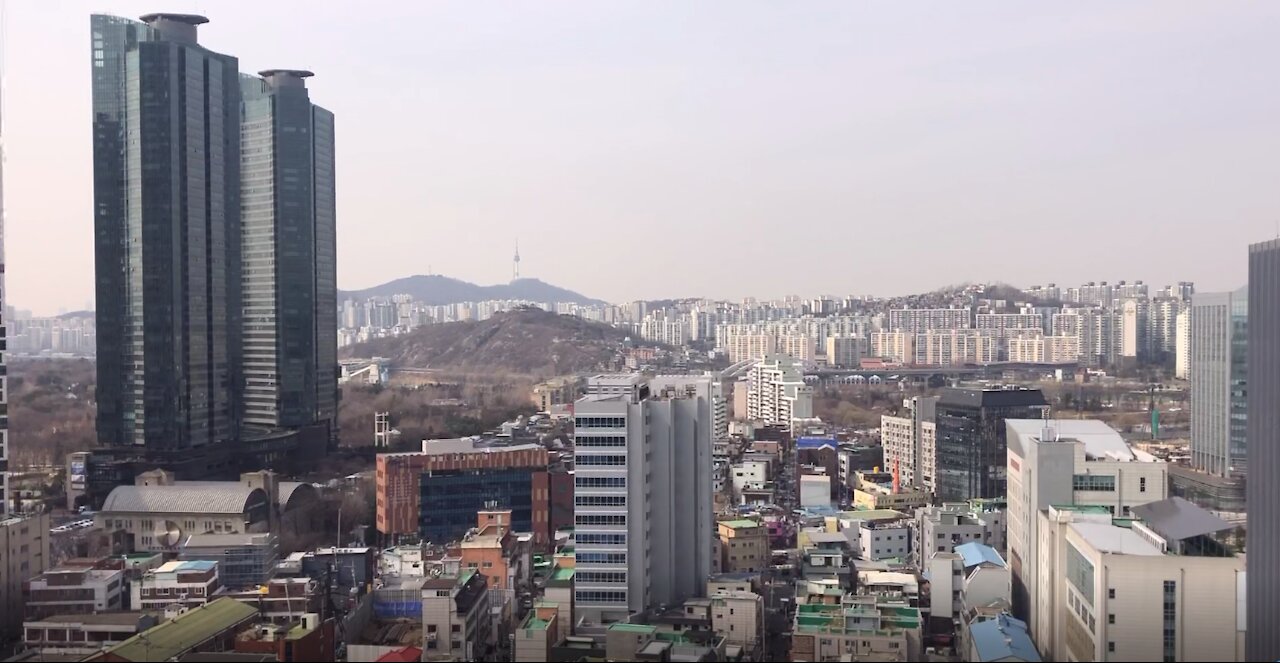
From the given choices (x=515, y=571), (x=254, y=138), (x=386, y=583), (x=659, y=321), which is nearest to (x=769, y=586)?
(x=515, y=571)

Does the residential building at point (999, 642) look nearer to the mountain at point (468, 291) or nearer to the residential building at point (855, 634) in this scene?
the residential building at point (855, 634)

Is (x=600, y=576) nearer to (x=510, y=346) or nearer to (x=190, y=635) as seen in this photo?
(x=190, y=635)

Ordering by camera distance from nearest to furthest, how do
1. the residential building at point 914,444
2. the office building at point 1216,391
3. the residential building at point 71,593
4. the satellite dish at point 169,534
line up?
the residential building at point 71,593
the satellite dish at point 169,534
the office building at point 1216,391
the residential building at point 914,444

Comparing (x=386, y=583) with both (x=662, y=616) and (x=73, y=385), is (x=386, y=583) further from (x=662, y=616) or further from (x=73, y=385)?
(x=73, y=385)

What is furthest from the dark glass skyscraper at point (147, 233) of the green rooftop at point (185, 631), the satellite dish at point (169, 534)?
the green rooftop at point (185, 631)

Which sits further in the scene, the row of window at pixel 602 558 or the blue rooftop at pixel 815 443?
the blue rooftop at pixel 815 443

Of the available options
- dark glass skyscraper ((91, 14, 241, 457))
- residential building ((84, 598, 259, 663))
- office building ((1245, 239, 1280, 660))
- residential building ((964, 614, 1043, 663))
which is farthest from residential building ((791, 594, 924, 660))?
dark glass skyscraper ((91, 14, 241, 457))

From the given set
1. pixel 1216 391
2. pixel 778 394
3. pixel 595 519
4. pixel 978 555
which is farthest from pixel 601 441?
pixel 778 394
